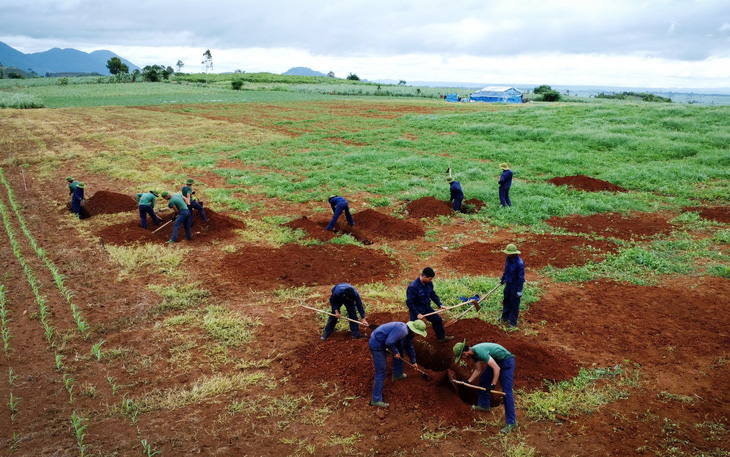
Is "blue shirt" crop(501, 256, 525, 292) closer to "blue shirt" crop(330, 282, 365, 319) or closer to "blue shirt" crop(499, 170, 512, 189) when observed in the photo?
"blue shirt" crop(330, 282, 365, 319)

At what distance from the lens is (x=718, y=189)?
1644 centimetres

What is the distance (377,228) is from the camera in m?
13.2

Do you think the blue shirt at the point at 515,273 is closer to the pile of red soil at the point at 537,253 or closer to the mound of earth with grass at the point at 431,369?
the mound of earth with grass at the point at 431,369

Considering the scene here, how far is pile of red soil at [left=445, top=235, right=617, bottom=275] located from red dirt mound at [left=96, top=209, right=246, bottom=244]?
6.62 metres

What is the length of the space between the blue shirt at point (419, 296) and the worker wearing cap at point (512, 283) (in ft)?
5.15

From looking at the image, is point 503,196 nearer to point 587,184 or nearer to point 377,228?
point 587,184

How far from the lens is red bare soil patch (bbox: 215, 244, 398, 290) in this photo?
33.8 ft

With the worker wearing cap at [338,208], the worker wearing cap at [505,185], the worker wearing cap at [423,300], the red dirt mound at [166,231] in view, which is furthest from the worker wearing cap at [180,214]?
the worker wearing cap at [505,185]

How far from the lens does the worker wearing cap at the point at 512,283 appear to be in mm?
7996

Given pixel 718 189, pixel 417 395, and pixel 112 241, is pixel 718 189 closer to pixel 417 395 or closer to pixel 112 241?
pixel 417 395

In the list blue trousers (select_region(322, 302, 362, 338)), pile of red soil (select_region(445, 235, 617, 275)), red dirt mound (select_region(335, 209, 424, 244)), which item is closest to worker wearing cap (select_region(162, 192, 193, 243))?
red dirt mound (select_region(335, 209, 424, 244))

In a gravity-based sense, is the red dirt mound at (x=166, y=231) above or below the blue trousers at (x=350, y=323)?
above

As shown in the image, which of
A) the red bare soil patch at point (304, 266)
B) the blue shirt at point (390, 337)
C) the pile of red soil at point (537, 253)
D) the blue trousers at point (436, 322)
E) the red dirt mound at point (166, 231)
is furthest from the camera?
the red dirt mound at point (166, 231)

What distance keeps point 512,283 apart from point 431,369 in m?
2.19
